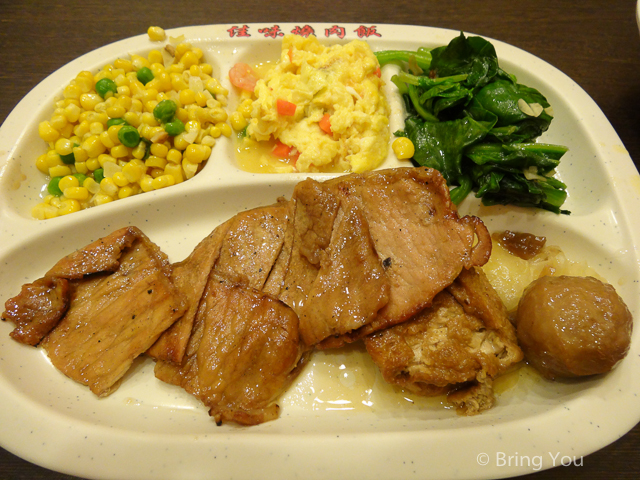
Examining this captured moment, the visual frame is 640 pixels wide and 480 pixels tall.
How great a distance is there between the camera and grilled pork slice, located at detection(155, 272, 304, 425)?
1955 mm

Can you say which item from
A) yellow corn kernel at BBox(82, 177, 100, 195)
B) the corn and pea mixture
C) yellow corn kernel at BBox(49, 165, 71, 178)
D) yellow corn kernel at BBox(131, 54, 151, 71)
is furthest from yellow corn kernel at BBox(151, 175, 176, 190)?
yellow corn kernel at BBox(131, 54, 151, 71)

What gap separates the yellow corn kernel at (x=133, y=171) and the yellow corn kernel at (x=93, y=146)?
0.27m

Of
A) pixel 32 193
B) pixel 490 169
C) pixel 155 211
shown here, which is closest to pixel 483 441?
pixel 490 169

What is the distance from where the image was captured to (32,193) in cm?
276

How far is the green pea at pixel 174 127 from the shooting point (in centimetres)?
265

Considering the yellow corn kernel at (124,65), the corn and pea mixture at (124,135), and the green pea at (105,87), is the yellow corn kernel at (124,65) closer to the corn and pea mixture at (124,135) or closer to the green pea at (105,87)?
the corn and pea mixture at (124,135)

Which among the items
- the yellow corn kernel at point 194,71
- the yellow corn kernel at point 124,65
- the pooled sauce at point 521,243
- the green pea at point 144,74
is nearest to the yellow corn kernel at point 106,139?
the green pea at point 144,74

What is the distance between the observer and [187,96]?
2799 mm

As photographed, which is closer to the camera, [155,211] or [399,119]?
[155,211]

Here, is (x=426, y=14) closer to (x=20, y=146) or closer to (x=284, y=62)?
(x=284, y=62)

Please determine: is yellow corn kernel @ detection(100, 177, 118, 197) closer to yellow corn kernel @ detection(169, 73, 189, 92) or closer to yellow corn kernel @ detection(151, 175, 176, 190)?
yellow corn kernel @ detection(151, 175, 176, 190)

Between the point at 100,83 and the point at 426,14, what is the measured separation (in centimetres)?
344

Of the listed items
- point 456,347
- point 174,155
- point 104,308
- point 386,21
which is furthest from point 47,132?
point 386,21

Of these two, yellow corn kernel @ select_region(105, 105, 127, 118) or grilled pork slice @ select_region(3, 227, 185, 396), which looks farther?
yellow corn kernel @ select_region(105, 105, 127, 118)
